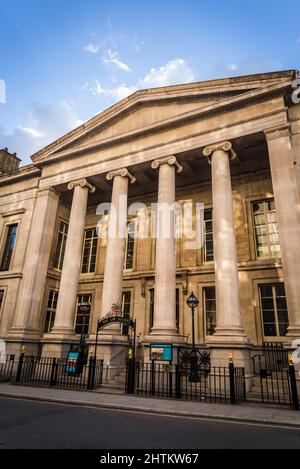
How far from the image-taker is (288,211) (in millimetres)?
12531

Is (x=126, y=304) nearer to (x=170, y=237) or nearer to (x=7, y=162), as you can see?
(x=170, y=237)

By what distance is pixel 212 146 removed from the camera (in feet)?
50.4

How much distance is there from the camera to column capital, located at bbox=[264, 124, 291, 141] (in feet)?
45.0

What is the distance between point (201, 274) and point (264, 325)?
431 centimetres

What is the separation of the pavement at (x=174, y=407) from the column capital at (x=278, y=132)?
10758mm

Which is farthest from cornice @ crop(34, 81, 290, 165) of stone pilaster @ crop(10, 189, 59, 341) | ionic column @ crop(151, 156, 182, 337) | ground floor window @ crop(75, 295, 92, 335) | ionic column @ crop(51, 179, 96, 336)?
ground floor window @ crop(75, 295, 92, 335)

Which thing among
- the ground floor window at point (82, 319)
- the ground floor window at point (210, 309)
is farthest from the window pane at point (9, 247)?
the ground floor window at point (210, 309)

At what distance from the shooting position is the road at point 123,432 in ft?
16.8

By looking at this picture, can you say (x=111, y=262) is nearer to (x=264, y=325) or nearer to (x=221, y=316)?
(x=221, y=316)

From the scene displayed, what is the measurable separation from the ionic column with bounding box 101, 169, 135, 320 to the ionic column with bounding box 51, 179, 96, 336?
230 centimetres

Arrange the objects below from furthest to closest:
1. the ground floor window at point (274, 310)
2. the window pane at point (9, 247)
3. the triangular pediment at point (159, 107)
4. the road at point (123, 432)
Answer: the window pane at point (9, 247) < the ground floor window at point (274, 310) < the triangular pediment at point (159, 107) < the road at point (123, 432)

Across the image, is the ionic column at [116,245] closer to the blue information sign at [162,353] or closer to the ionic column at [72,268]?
the ionic column at [72,268]

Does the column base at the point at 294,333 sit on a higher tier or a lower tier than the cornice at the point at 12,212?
lower
